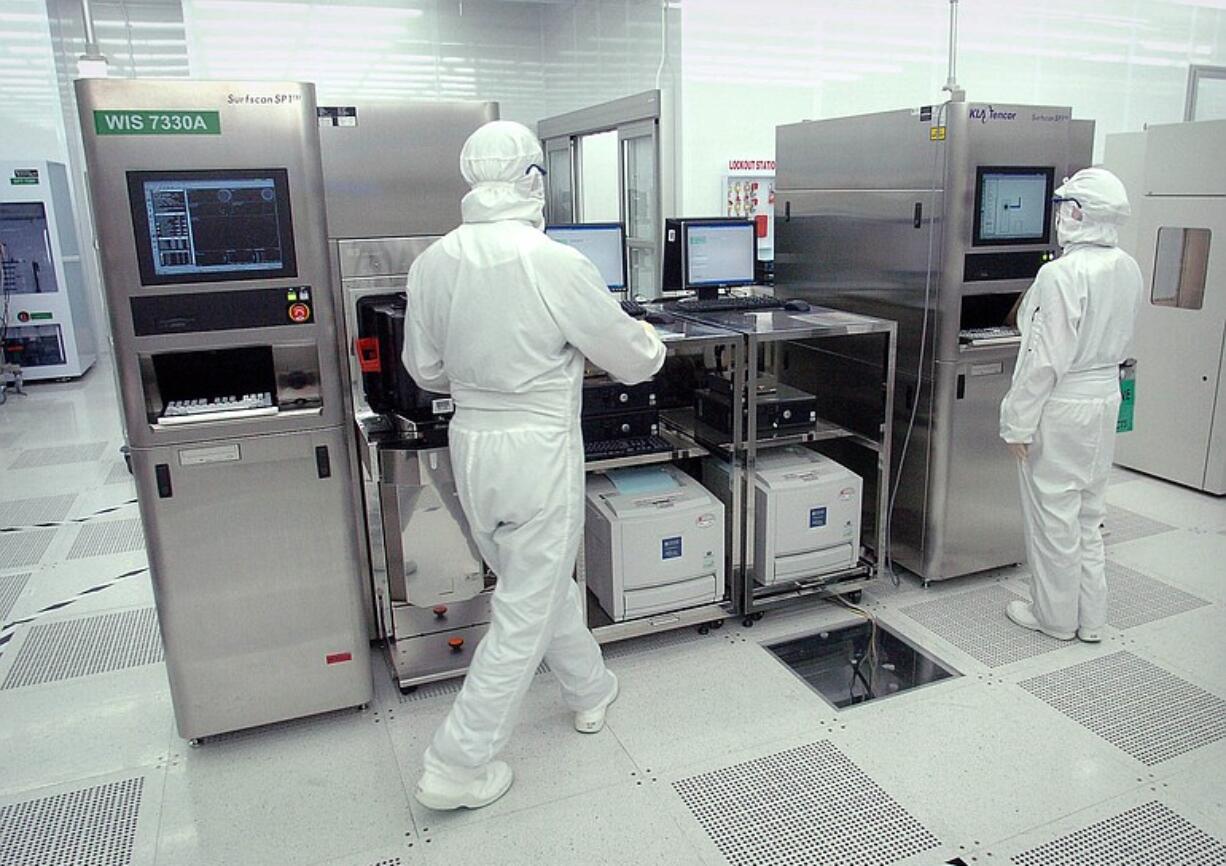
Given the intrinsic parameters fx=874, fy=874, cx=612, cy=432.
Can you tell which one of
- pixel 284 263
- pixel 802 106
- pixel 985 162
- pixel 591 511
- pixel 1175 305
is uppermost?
pixel 802 106

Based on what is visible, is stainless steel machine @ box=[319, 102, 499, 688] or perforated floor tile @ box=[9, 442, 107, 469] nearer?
stainless steel machine @ box=[319, 102, 499, 688]

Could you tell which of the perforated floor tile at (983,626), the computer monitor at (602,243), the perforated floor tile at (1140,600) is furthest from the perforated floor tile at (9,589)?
the perforated floor tile at (1140,600)

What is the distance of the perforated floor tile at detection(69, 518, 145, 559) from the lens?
13.0 feet

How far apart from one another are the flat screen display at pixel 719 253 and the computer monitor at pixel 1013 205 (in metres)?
0.91

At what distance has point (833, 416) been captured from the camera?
12.1 feet

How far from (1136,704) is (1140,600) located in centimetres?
82

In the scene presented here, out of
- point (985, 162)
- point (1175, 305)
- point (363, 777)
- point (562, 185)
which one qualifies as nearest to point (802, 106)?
point (562, 185)

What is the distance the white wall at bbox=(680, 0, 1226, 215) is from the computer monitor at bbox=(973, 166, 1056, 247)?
3.16 metres

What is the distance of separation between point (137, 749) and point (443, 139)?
2047mm

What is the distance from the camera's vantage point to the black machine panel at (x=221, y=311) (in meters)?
2.20

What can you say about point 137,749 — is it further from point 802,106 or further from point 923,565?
point 802,106

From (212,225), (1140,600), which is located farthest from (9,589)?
(1140,600)

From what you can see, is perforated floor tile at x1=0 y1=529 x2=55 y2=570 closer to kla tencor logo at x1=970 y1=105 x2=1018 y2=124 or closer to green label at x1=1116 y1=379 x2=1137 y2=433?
kla tencor logo at x1=970 y1=105 x2=1018 y2=124

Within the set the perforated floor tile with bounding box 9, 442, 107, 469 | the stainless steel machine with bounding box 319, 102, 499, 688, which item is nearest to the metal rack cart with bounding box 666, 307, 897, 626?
the stainless steel machine with bounding box 319, 102, 499, 688
